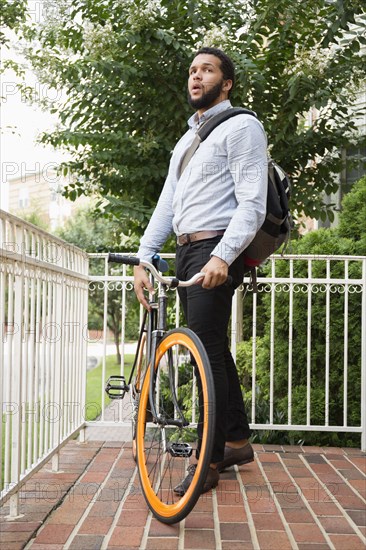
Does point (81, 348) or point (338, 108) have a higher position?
point (338, 108)

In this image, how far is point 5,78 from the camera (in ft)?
30.8

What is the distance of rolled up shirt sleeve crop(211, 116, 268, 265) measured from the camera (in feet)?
11.5

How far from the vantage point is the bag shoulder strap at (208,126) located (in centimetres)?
377

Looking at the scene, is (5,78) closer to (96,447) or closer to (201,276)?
(96,447)

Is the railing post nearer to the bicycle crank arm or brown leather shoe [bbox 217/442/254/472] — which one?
brown leather shoe [bbox 217/442/254/472]

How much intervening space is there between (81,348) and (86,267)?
0.55 m

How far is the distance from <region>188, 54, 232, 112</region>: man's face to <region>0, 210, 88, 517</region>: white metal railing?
1004mm

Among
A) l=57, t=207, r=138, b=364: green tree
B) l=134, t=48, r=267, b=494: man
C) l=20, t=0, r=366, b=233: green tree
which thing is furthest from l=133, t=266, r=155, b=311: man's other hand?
l=57, t=207, r=138, b=364: green tree

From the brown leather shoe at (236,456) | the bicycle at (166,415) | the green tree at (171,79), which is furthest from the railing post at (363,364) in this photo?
the bicycle at (166,415)

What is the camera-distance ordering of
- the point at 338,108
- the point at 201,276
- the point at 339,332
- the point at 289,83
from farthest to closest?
the point at 338,108 < the point at 289,83 < the point at 339,332 < the point at 201,276

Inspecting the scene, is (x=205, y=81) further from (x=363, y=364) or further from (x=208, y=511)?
(x=363, y=364)

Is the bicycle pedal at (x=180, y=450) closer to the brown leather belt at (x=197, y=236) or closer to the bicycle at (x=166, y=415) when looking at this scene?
the bicycle at (x=166, y=415)

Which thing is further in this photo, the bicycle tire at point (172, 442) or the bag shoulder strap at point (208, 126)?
the bag shoulder strap at point (208, 126)

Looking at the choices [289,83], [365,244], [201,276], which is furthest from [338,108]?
[201,276]
